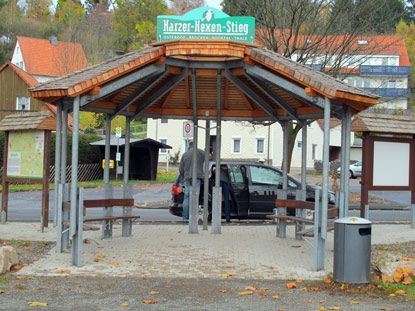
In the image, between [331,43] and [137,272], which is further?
[331,43]

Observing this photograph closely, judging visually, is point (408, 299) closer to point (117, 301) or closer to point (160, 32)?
point (117, 301)

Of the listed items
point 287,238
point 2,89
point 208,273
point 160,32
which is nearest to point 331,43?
point 287,238

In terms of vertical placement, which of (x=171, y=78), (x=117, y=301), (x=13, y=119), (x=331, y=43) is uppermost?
(x=331, y=43)

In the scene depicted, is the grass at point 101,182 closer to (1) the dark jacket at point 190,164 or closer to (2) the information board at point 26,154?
(2) the information board at point 26,154

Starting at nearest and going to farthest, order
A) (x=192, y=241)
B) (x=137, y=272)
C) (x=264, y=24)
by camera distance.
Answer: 1. (x=137, y=272)
2. (x=192, y=241)
3. (x=264, y=24)

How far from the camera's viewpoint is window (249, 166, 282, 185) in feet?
49.5

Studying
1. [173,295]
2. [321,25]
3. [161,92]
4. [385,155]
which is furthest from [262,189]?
[321,25]

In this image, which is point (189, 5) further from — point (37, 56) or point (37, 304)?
point (37, 56)

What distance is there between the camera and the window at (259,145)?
157 ft

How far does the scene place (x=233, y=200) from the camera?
14.9 metres

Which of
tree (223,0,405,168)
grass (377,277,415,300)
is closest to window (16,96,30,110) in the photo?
tree (223,0,405,168)

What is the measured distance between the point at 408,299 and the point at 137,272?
12.2ft

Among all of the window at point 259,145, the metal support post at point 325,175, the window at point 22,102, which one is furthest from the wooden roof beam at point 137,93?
the window at point 259,145

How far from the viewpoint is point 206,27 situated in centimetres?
998
